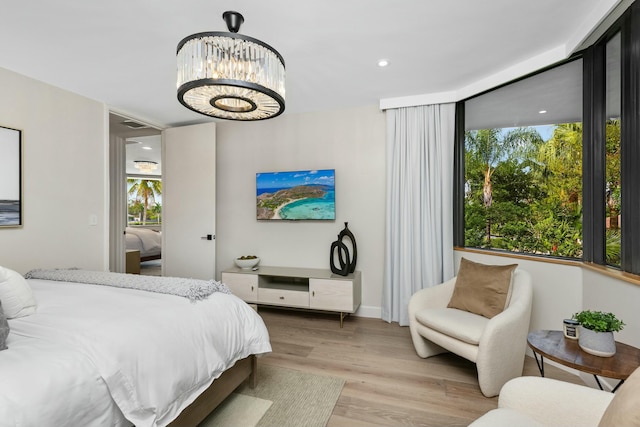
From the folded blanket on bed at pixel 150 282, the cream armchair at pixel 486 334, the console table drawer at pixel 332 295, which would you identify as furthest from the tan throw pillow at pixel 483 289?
the folded blanket on bed at pixel 150 282

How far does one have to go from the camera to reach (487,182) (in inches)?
121

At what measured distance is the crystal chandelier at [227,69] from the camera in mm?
1512

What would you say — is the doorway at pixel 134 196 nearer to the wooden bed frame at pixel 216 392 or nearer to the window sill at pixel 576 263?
the wooden bed frame at pixel 216 392

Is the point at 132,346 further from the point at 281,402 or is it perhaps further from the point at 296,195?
the point at 296,195

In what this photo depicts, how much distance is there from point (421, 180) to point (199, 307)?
8.18 ft

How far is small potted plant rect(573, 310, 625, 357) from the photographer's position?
1521mm

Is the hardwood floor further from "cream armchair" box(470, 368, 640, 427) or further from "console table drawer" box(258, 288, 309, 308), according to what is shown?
"cream armchair" box(470, 368, 640, 427)

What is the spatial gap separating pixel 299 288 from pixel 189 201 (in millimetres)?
1848

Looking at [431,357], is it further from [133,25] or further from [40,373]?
[133,25]

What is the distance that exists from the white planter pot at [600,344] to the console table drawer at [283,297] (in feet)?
7.76

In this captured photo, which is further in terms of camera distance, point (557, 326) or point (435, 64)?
point (435, 64)

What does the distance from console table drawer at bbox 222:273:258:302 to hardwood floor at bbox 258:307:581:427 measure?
327 millimetres

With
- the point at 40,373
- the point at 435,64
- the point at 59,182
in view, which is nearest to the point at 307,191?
the point at 435,64

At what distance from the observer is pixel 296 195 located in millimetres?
3779
